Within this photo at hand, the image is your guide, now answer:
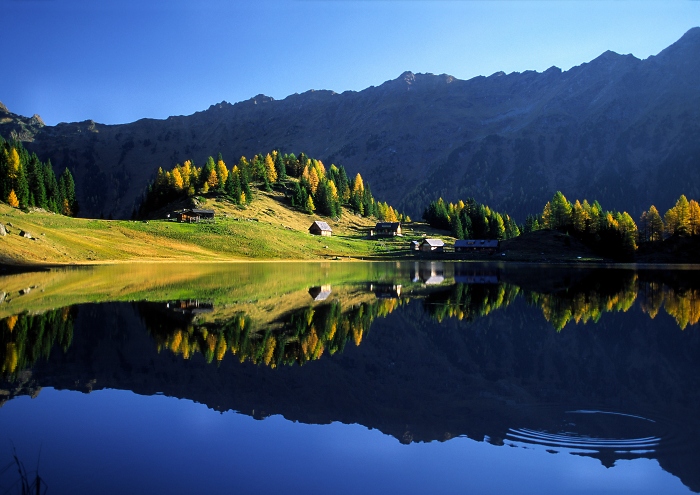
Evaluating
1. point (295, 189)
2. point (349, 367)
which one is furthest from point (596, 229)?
point (349, 367)

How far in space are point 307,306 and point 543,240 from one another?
409 feet

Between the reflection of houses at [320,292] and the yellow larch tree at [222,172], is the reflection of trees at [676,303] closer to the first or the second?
the reflection of houses at [320,292]

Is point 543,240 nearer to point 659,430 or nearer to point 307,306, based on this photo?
point 307,306

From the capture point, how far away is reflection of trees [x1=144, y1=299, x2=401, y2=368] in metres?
19.7

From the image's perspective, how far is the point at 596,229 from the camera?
148 metres

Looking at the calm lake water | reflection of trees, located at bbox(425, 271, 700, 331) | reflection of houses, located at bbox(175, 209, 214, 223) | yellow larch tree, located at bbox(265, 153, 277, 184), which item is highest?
yellow larch tree, located at bbox(265, 153, 277, 184)

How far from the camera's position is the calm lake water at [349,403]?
9.91 metres

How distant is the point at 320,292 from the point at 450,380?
2882 centimetres

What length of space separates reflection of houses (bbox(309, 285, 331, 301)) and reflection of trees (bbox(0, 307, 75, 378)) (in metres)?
17.5

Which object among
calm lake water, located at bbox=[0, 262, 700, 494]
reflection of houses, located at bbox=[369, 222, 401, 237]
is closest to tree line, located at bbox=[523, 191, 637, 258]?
reflection of houses, located at bbox=[369, 222, 401, 237]

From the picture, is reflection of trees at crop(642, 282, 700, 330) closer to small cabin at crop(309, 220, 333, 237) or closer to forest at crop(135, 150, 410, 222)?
small cabin at crop(309, 220, 333, 237)

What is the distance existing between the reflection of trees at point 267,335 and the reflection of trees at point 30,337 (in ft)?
12.8

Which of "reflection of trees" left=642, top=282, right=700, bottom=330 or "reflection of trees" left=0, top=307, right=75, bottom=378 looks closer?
"reflection of trees" left=0, top=307, right=75, bottom=378

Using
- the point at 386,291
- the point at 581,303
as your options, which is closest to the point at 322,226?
the point at 386,291
